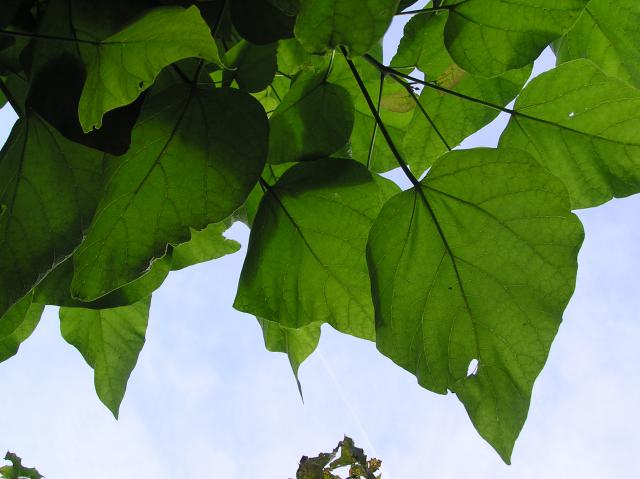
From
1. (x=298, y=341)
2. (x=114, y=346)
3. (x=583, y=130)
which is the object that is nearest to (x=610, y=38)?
(x=583, y=130)

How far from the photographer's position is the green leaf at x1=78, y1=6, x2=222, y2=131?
0.28 m

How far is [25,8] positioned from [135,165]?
0.30ft

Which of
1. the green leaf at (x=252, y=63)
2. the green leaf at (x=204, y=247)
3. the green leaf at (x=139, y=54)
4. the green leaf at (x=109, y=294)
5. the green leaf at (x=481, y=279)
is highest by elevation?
the green leaf at (x=252, y=63)

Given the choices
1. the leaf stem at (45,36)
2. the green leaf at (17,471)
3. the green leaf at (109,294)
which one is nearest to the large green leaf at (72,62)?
the leaf stem at (45,36)

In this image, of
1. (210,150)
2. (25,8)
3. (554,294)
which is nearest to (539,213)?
(554,294)

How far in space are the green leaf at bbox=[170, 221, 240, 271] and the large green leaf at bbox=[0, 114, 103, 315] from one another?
0.41 feet

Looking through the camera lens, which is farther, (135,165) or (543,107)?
(543,107)

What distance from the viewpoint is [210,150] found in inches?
13.8

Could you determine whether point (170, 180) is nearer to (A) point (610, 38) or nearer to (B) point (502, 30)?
(B) point (502, 30)

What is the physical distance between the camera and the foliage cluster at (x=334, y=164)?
321mm

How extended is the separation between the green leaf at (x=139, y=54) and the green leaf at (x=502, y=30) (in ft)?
0.52

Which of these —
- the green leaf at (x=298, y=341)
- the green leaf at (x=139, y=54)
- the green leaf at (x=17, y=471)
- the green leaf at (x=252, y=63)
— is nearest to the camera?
the green leaf at (x=139, y=54)

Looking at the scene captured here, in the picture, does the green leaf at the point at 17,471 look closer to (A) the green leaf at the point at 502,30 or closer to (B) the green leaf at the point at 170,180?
(B) the green leaf at the point at 170,180

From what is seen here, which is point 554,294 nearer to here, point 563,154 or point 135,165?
point 563,154
